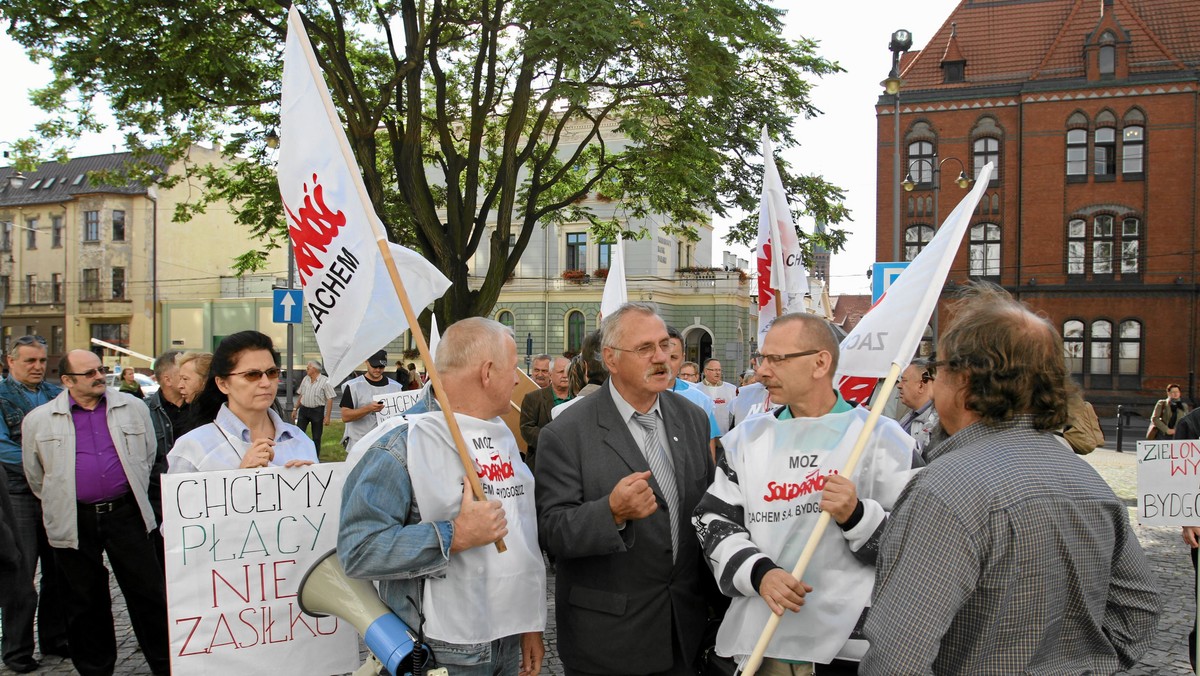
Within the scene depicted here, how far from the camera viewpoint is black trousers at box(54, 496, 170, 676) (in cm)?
518

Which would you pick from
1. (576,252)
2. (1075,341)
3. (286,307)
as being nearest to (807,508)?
(286,307)

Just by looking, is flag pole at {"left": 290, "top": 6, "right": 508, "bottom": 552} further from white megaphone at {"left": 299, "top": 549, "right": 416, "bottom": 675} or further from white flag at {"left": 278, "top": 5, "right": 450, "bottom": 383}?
white megaphone at {"left": 299, "top": 549, "right": 416, "bottom": 675}

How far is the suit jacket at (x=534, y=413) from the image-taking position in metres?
8.15

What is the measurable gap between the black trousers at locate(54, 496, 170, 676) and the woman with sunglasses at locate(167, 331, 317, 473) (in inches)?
75.1

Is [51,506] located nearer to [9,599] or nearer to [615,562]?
[9,599]

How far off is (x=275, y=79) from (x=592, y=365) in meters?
10.6

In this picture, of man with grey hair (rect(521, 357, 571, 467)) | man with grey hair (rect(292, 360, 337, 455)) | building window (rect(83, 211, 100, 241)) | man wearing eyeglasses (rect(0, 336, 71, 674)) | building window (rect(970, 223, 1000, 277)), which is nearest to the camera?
man wearing eyeglasses (rect(0, 336, 71, 674))

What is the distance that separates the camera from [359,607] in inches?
109

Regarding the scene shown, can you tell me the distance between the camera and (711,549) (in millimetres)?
2816

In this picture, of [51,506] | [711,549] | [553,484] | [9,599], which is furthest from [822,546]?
[51,506]

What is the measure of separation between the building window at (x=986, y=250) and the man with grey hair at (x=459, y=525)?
36860 millimetres

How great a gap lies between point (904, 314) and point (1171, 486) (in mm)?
3022

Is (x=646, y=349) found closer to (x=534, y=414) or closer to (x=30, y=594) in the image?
(x=30, y=594)

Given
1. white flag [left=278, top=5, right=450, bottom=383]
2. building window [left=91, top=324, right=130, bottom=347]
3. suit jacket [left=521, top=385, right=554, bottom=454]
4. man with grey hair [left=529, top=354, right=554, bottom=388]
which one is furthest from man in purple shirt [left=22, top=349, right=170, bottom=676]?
building window [left=91, top=324, right=130, bottom=347]
